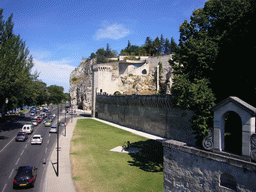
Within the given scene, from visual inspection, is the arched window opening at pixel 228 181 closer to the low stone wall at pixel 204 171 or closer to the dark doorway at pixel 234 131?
the low stone wall at pixel 204 171

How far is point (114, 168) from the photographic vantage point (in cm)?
A: 1775

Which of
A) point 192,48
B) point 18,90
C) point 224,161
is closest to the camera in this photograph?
point 224,161

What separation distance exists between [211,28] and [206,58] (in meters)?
4.19

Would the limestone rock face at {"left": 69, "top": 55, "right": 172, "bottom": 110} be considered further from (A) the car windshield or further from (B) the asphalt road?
(A) the car windshield

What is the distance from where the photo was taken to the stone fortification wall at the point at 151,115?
2853cm

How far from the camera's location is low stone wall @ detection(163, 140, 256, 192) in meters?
6.69

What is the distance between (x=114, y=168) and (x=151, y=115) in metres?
19.7

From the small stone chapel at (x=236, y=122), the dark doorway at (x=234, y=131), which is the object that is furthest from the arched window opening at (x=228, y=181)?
the dark doorway at (x=234, y=131)

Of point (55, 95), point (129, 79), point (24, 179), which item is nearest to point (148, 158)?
point (24, 179)

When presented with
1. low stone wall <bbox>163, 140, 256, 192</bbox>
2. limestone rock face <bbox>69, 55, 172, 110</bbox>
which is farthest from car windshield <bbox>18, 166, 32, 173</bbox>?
limestone rock face <bbox>69, 55, 172, 110</bbox>

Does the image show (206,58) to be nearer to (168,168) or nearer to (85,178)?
(168,168)

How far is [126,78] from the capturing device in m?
73.8

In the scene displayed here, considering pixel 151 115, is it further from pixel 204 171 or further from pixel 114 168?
pixel 204 171

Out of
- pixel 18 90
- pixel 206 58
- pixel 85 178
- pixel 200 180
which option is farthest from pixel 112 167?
pixel 18 90
